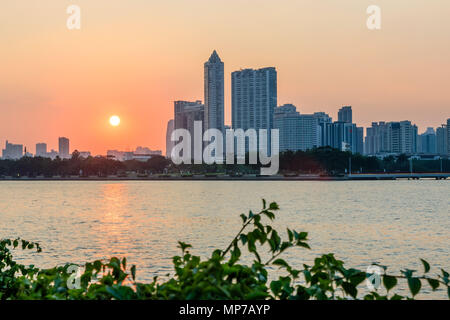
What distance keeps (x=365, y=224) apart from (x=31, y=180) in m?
145

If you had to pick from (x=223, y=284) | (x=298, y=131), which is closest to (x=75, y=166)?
(x=298, y=131)

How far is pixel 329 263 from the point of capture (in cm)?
241

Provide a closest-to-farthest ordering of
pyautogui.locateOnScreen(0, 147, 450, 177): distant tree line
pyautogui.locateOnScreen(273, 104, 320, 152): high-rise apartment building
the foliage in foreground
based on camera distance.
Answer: the foliage in foreground → pyautogui.locateOnScreen(0, 147, 450, 177): distant tree line → pyautogui.locateOnScreen(273, 104, 320, 152): high-rise apartment building

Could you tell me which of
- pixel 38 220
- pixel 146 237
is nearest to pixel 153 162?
pixel 38 220

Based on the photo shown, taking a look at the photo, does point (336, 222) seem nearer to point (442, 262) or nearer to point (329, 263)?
point (442, 262)

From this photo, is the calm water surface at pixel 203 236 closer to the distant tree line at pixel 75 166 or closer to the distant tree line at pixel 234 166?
the distant tree line at pixel 234 166

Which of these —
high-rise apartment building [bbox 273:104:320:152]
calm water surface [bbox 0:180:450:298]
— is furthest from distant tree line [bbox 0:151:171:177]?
calm water surface [bbox 0:180:450:298]

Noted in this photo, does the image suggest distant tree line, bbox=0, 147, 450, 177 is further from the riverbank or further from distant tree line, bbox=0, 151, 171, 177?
the riverbank

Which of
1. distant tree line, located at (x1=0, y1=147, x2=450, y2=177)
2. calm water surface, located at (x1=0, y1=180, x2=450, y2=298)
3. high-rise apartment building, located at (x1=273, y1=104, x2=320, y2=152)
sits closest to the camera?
calm water surface, located at (x1=0, y1=180, x2=450, y2=298)

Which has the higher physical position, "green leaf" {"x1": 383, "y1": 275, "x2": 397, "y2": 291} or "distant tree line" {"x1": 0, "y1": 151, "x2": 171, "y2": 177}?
"distant tree line" {"x1": 0, "y1": 151, "x2": 171, "y2": 177}

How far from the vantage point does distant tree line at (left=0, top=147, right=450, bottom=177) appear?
123000 millimetres

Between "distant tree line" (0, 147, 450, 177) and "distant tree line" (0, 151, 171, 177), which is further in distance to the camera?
"distant tree line" (0, 151, 171, 177)

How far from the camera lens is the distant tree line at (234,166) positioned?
12300cm
